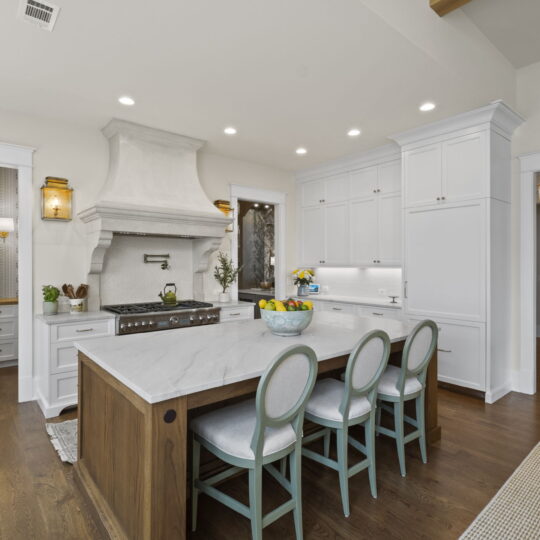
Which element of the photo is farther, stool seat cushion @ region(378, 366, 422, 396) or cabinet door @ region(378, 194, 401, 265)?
cabinet door @ region(378, 194, 401, 265)

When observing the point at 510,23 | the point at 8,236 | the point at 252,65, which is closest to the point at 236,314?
the point at 252,65

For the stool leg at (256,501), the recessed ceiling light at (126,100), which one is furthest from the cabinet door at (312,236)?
the stool leg at (256,501)

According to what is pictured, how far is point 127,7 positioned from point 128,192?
1884 millimetres

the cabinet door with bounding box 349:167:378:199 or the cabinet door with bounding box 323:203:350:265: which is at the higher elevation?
the cabinet door with bounding box 349:167:378:199

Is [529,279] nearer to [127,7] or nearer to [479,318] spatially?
[479,318]

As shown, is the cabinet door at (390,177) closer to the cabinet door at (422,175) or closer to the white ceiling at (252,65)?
the cabinet door at (422,175)

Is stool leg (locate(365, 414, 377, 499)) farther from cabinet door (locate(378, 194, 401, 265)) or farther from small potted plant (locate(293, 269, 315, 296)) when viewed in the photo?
small potted plant (locate(293, 269, 315, 296))

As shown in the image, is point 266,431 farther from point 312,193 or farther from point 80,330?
point 312,193

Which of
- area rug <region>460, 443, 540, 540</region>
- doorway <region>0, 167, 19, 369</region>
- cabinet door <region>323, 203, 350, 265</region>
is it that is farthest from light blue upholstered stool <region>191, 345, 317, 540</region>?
doorway <region>0, 167, 19, 369</region>

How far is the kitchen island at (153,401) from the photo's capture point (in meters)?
1.43

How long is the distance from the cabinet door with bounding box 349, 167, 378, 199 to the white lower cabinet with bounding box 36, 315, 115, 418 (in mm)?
3555

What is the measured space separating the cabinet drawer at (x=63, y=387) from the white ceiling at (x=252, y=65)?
2.47 metres

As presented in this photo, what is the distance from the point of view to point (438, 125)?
3.84 metres

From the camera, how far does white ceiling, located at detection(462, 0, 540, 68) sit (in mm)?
2936
